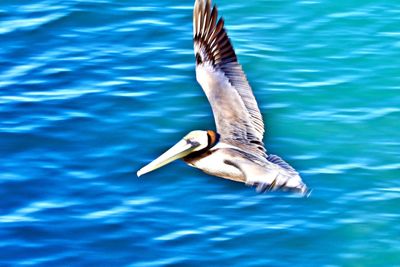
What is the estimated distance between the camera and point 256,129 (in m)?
10.1

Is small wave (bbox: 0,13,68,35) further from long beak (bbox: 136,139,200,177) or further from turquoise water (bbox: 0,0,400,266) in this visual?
long beak (bbox: 136,139,200,177)

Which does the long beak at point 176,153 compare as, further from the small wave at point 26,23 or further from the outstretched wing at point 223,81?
the small wave at point 26,23

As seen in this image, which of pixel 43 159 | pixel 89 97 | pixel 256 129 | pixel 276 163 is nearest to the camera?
pixel 276 163

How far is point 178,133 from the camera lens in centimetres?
1251

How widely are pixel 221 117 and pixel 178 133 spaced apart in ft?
8.13

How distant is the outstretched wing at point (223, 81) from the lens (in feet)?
33.0

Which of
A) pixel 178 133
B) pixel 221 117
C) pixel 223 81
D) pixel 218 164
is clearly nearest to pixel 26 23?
pixel 178 133

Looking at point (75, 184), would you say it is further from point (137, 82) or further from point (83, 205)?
point (137, 82)

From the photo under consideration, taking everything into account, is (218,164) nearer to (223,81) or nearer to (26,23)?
(223,81)

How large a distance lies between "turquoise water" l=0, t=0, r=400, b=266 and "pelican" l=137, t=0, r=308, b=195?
134 centimetres

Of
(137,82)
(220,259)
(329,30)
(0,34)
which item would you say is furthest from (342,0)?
(220,259)

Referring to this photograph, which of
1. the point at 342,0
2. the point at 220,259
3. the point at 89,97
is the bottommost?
the point at 220,259

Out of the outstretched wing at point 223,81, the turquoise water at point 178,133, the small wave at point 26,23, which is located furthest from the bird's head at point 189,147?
the small wave at point 26,23

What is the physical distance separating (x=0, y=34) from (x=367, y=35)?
4.76 m
